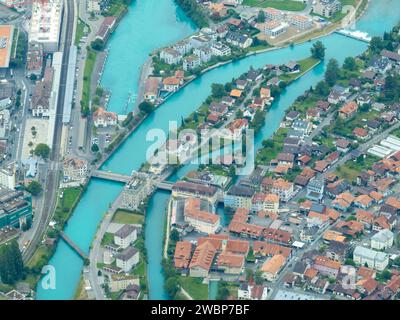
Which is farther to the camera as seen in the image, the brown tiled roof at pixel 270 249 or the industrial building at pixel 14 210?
the industrial building at pixel 14 210

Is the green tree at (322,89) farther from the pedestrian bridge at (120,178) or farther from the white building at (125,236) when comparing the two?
the white building at (125,236)

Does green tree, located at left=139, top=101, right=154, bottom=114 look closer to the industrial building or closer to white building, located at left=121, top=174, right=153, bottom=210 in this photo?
white building, located at left=121, top=174, right=153, bottom=210

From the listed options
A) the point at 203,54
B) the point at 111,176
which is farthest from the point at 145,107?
the point at 203,54

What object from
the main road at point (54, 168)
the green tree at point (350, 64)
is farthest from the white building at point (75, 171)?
the green tree at point (350, 64)

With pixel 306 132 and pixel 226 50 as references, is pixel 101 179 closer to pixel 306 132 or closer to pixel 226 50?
pixel 306 132

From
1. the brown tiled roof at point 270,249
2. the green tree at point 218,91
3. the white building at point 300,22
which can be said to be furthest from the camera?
the white building at point 300,22

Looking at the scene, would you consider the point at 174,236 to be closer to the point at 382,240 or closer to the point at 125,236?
the point at 125,236
